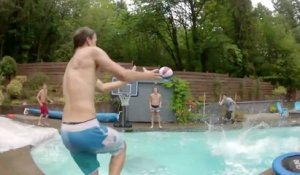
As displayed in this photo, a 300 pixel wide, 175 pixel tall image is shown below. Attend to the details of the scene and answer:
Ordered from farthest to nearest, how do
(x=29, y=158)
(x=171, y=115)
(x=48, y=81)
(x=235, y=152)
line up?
(x=48, y=81), (x=171, y=115), (x=235, y=152), (x=29, y=158)

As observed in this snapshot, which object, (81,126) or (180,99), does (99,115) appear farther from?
(81,126)

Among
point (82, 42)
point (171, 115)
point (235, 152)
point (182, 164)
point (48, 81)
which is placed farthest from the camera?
point (48, 81)

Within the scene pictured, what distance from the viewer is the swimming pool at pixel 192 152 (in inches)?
335

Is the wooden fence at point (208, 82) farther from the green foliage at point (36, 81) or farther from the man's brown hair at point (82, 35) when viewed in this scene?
the man's brown hair at point (82, 35)

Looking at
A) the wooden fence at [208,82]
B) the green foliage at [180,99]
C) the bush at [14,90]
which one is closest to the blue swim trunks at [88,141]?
the green foliage at [180,99]

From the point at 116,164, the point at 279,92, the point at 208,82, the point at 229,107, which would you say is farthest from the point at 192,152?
the point at 279,92

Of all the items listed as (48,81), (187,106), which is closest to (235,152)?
(187,106)

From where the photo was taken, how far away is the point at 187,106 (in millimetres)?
17078

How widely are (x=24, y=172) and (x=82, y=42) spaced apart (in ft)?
9.29

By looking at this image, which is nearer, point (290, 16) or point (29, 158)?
point (29, 158)

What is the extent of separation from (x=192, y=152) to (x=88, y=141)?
847cm

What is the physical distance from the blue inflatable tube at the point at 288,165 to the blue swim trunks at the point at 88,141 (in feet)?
8.77

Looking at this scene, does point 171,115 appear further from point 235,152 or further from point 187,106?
point 235,152

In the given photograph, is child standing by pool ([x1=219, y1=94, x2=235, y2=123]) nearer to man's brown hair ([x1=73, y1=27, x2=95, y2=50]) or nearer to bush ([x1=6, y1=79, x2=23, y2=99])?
bush ([x1=6, y1=79, x2=23, y2=99])
